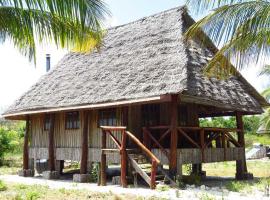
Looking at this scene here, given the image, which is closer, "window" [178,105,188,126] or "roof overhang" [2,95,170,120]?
"roof overhang" [2,95,170,120]

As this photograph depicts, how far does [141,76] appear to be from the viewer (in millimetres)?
12305

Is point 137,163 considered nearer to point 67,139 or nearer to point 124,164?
point 124,164

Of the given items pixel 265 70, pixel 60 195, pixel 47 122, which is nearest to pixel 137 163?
pixel 60 195

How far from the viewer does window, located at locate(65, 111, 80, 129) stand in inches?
584

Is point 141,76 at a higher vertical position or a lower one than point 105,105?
higher

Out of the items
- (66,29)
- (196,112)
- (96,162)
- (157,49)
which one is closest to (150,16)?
(157,49)

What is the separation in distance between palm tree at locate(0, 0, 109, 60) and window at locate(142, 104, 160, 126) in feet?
18.4

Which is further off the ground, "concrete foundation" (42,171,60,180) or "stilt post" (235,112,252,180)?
"stilt post" (235,112,252,180)

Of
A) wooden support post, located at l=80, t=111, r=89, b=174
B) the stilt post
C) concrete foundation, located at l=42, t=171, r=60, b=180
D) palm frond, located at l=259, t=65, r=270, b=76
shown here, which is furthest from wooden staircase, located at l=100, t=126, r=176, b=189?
palm frond, located at l=259, t=65, r=270, b=76

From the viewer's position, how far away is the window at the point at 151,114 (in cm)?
1378

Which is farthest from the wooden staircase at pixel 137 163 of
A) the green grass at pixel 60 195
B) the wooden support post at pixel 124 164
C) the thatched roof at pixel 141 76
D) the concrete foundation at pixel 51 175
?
the concrete foundation at pixel 51 175

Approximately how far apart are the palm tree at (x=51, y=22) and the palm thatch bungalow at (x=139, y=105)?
3.48 meters

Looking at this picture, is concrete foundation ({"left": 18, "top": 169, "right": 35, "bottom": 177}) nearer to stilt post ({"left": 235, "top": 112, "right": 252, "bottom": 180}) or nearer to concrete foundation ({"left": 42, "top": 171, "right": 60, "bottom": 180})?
concrete foundation ({"left": 42, "top": 171, "right": 60, "bottom": 180})

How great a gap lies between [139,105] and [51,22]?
19.5 feet
